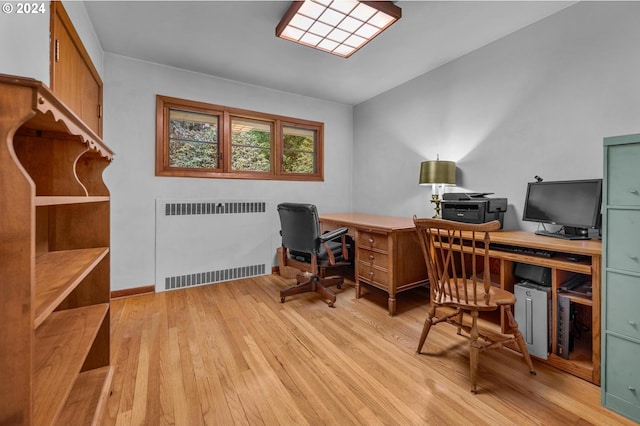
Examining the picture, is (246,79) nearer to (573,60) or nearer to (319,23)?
(319,23)

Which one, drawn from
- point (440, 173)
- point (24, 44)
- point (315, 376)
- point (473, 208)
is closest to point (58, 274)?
point (24, 44)

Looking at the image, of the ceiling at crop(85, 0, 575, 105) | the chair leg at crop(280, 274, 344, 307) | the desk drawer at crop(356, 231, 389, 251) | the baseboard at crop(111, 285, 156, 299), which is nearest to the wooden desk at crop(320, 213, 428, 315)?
the desk drawer at crop(356, 231, 389, 251)

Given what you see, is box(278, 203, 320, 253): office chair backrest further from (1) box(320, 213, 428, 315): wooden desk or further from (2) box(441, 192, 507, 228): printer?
(2) box(441, 192, 507, 228): printer

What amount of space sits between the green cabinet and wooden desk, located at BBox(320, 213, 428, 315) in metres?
1.24

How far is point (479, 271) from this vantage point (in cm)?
258

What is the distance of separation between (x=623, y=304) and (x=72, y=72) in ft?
11.9

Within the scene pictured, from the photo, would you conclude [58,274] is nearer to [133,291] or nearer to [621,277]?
[133,291]

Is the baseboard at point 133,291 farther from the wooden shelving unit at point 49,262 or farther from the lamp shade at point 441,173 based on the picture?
the lamp shade at point 441,173

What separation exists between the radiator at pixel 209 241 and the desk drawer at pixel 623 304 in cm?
310

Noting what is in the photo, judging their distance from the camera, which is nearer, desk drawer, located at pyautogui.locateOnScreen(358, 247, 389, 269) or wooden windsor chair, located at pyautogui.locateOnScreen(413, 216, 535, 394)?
wooden windsor chair, located at pyautogui.locateOnScreen(413, 216, 535, 394)

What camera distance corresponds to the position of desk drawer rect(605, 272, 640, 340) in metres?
1.29

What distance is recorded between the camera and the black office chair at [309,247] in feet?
8.46

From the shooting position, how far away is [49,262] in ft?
3.86

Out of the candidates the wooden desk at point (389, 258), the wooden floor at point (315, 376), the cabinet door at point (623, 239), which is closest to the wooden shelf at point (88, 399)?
the wooden floor at point (315, 376)
